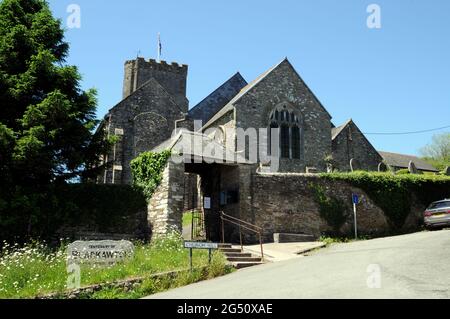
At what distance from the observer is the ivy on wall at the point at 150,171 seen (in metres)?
18.2

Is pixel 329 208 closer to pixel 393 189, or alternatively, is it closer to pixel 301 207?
pixel 301 207

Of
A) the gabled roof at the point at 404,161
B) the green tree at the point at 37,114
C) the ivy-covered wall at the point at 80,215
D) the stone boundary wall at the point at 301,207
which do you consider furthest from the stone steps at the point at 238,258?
the gabled roof at the point at 404,161

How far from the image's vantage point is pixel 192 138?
19484 mm

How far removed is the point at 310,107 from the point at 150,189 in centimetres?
1437

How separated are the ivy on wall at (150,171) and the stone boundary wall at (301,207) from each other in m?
4.15

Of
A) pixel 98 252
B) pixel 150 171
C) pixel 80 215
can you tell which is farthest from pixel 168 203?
pixel 98 252

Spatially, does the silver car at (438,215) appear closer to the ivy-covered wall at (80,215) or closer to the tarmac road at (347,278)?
the tarmac road at (347,278)

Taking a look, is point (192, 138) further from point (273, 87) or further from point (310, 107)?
point (310, 107)

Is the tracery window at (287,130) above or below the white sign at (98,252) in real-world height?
above

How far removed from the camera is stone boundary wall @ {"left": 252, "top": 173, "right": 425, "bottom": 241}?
19.7 metres

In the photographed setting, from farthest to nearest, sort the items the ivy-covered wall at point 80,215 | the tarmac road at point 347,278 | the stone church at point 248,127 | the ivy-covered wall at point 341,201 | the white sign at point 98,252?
the stone church at point 248,127, the ivy-covered wall at point 341,201, the ivy-covered wall at point 80,215, the white sign at point 98,252, the tarmac road at point 347,278

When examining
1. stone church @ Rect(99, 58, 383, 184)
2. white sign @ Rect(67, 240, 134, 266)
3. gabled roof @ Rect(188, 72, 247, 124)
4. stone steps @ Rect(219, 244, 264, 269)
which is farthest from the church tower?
white sign @ Rect(67, 240, 134, 266)

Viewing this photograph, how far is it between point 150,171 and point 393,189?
1192cm
